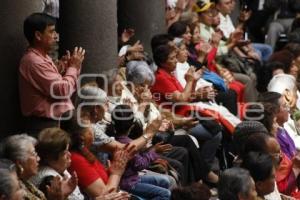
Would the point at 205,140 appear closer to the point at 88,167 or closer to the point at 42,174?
the point at 88,167

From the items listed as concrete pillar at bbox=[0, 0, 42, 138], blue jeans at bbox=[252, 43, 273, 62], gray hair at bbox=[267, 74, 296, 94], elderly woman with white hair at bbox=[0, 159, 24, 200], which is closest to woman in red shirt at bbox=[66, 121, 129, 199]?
concrete pillar at bbox=[0, 0, 42, 138]

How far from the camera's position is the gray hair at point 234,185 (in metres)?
7.48

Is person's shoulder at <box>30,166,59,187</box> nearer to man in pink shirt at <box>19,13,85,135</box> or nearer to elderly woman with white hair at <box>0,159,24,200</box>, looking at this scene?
elderly woman with white hair at <box>0,159,24,200</box>

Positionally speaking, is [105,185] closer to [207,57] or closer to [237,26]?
[207,57]

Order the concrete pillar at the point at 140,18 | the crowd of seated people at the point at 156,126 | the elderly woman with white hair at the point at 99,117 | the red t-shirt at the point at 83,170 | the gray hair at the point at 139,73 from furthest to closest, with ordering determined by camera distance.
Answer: the concrete pillar at the point at 140,18, the gray hair at the point at 139,73, the elderly woman with white hair at the point at 99,117, the red t-shirt at the point at 83,170, the crowd of seated people at the point at 156,126

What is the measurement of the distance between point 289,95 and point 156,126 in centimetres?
277

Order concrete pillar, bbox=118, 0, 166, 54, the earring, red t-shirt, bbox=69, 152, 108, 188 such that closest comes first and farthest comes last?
the earring
red t-shirt, bbox=69, 152, 108, 188
concrete pillar, bbox=118, 0, 166, 54

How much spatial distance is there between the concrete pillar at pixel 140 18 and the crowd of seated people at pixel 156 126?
27cm

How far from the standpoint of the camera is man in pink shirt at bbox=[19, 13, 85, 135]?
859cm

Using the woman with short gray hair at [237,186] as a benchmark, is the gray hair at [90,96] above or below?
above

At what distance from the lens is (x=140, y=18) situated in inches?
497

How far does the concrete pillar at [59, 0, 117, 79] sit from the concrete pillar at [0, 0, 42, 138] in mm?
1328

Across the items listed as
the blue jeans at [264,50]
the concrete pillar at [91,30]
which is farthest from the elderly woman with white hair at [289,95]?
the blue jeans at [264,50]

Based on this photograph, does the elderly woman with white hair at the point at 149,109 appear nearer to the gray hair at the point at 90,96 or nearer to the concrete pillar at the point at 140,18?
the gray hair at the point at 90,96
